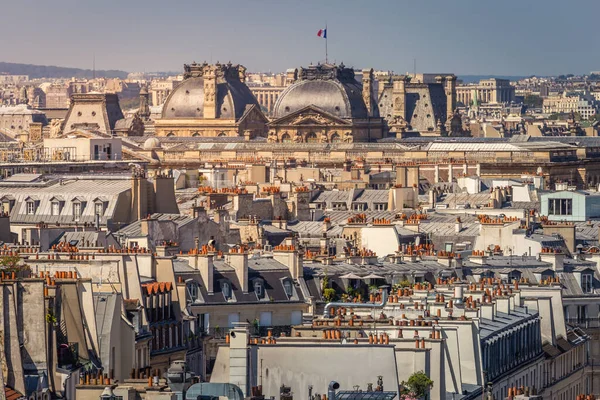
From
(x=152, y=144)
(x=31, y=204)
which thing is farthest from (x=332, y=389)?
(x=152, y=144)

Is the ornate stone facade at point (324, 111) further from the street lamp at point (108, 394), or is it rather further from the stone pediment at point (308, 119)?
the street lamp at point (108, 394)

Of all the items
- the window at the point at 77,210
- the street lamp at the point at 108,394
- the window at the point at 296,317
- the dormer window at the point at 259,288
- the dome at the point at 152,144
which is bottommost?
the window at the point at 296,317

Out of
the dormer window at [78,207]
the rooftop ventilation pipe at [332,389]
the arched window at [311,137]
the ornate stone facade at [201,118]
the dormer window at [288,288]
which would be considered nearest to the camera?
the rooftop ventilation pipe at [332,389]

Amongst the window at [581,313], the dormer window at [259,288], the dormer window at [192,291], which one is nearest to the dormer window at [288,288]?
the dormer window at [259,288]

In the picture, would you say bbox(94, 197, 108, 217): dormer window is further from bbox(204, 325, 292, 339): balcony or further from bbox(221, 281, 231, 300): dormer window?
bbox(204, 325, 292, 339): balcony

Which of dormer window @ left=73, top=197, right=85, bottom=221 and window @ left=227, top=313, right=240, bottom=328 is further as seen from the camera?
dormer window @ left=73, top=197, right=85, bottom=221

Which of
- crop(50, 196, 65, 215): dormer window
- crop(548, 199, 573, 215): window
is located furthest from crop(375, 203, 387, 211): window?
crop(50, 196, 65, 215): dormer window
